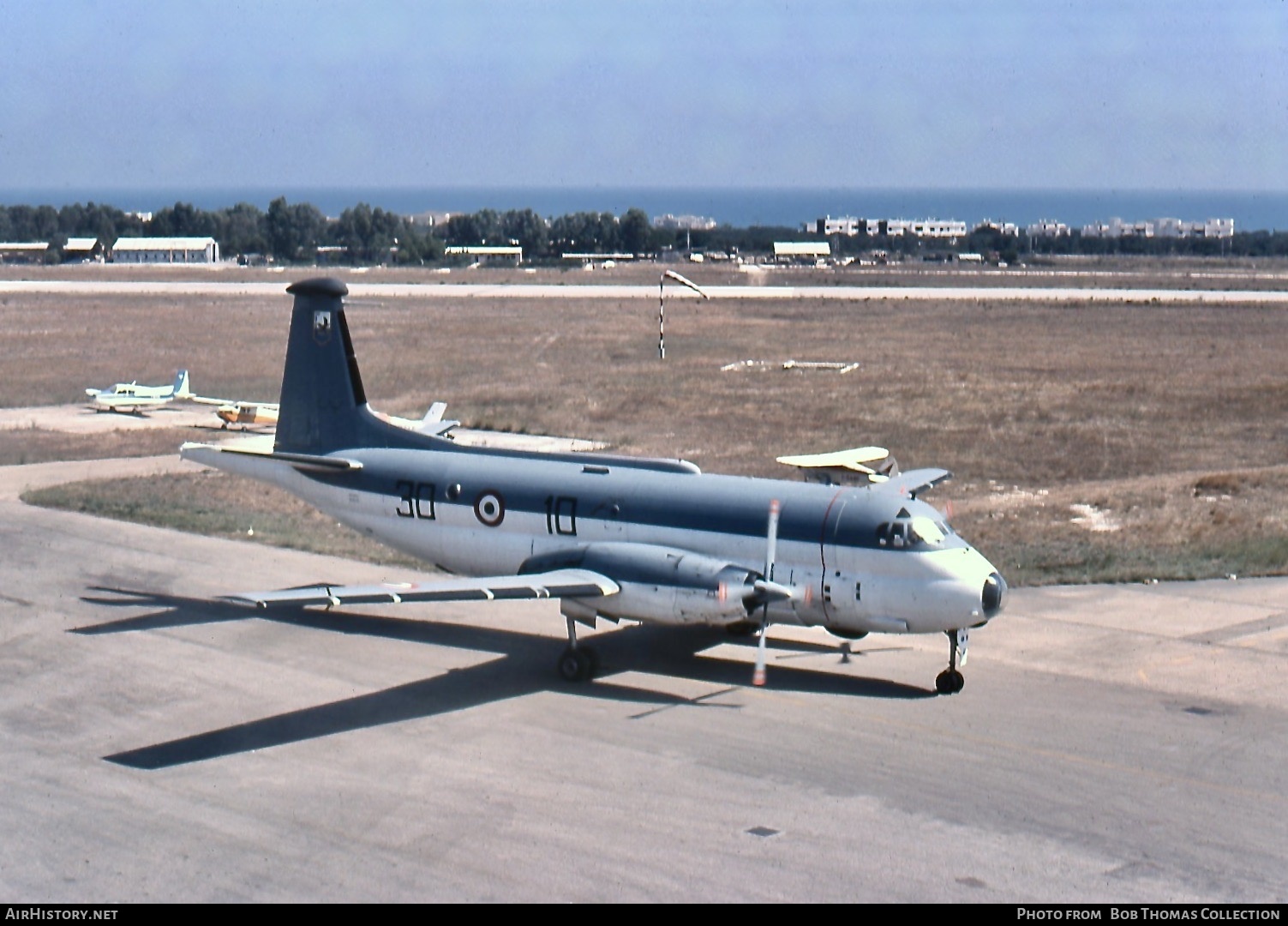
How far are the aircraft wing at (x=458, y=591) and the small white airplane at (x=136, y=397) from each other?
38.6 meters

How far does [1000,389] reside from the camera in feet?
206

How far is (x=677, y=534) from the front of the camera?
23438 mm

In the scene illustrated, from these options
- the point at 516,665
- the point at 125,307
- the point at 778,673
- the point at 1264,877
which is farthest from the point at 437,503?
the point at 125,307

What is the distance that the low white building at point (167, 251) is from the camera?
485 feet

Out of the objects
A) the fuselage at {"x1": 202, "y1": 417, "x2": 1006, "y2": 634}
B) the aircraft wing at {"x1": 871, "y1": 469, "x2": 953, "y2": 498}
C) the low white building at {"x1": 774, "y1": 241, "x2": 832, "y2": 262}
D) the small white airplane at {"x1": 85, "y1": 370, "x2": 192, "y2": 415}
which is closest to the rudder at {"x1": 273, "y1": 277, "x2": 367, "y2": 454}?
the fuselage at {"x1": 202, "y1": 417, "x2": 1006, "y2": 634}

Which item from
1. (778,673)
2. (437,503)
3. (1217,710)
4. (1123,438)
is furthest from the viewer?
(1123,438)

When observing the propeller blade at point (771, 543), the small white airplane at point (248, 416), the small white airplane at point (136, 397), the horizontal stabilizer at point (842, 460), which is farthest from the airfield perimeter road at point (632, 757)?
the small white airplane at point (136, 397)

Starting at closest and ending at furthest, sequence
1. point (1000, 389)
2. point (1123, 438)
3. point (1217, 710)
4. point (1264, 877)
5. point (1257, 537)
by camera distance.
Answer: point (1264, 877) → point (1217, 710) → point (1257, 537) → point (1123, 438) → point (1000, 389)

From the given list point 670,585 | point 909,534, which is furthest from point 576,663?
point 909,534

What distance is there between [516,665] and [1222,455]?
3262 cm

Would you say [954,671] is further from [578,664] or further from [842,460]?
[842,460]

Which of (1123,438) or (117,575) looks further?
(1123,438)

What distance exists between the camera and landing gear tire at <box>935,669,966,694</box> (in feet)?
71.7

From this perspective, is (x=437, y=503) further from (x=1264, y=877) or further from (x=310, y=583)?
(x=1264, y=877)
